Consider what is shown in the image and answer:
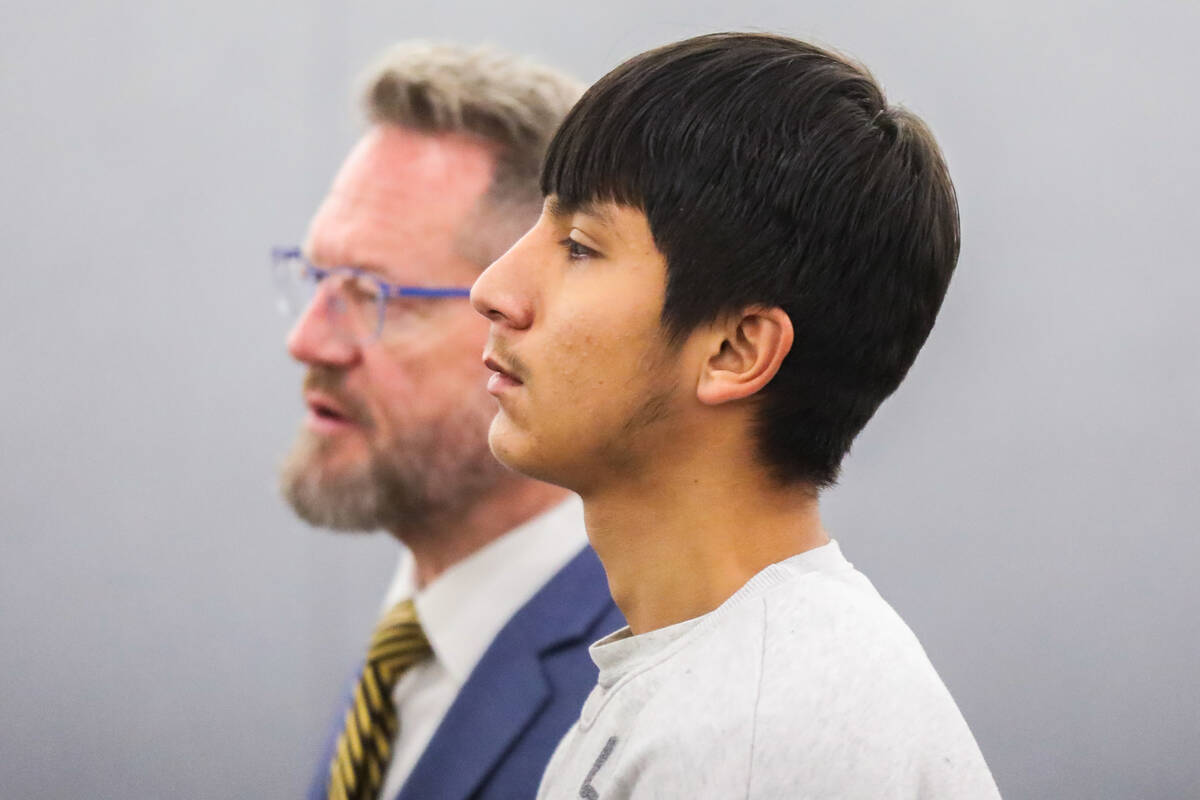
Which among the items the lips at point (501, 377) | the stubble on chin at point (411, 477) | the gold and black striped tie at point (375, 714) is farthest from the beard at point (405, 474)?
the lips at point (501, 377)

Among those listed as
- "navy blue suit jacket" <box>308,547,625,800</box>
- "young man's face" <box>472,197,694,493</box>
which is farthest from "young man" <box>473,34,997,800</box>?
"navy blue suit jacket" <box>308,547,625,800</box>

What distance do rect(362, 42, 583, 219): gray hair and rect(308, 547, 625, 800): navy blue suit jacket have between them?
0.38 m

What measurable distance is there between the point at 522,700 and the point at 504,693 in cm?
2

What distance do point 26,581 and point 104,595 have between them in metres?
0.12

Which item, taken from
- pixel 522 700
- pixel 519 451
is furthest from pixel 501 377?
pixel 522 700

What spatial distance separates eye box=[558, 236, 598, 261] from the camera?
2.10ft

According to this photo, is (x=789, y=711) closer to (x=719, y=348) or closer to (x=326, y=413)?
(x=719, y=348)

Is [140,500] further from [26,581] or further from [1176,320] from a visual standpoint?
[1176,320]

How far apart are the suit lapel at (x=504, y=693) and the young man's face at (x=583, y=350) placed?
Answer: 410 mm

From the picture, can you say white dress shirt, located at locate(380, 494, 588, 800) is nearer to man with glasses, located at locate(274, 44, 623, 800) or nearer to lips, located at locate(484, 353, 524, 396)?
man with glasses, located at locate(274, 44, 623, 800)

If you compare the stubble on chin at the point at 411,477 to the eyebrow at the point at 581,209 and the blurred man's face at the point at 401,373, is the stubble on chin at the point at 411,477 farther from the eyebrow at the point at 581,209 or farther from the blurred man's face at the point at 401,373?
the eyebrow at the point at 581,209

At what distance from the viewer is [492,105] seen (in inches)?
47.0

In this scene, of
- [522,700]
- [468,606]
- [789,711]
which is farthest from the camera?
[468,606]

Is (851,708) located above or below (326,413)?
below
